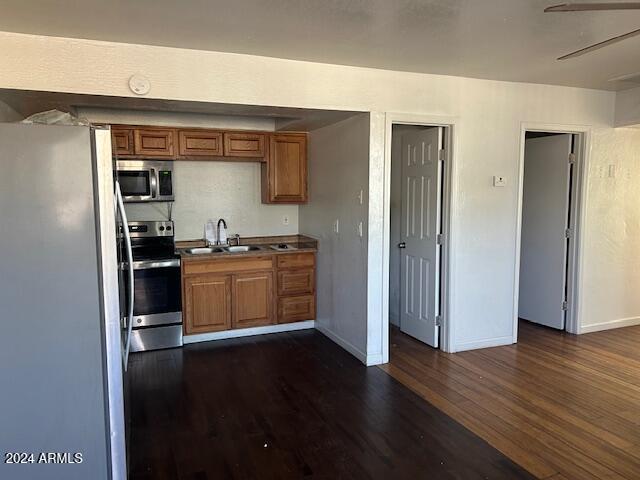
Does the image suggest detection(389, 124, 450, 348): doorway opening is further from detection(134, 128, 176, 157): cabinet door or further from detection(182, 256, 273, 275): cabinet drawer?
detection(134, 128, 176, 157): cabinet door

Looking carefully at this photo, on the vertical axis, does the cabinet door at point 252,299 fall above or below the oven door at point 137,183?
below

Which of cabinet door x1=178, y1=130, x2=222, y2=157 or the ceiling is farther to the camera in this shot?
cabinet door x1=178, y1=130, x2=222, y2=157

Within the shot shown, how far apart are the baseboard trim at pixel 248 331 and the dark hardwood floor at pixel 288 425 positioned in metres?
0.38

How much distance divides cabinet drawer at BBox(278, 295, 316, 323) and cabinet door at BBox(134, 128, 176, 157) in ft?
6.05

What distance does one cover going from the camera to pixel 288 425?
298 centimetres

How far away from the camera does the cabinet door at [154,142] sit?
439 cm

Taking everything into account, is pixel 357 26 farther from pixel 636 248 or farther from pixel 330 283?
pixel 636 248

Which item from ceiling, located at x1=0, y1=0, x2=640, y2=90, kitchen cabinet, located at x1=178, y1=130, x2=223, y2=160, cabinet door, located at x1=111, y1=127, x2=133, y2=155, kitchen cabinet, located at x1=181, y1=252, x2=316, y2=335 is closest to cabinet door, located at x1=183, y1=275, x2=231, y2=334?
kitchen cabinet, located at x1=181, y1=252, x2=316, y2=335

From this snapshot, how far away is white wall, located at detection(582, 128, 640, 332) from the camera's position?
4785 millimetres

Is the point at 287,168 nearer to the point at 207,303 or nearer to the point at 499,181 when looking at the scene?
the point at 207,303

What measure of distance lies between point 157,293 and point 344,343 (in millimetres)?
1792

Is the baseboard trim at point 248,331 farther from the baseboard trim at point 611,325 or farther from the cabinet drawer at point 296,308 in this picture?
the baseboard trim at point 611,325

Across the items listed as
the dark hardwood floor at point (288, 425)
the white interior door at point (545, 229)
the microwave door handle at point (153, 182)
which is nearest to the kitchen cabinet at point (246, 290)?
the dark hardwood floor at point (288, 425)

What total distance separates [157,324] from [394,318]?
2438 millimetres
